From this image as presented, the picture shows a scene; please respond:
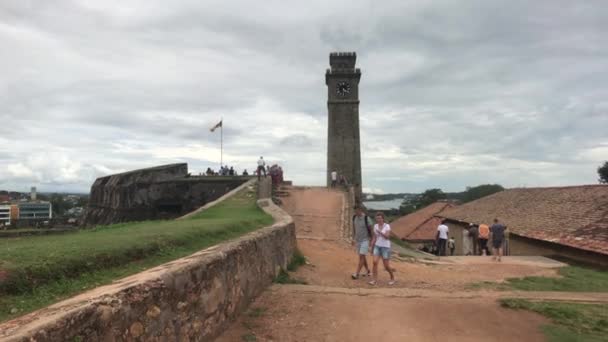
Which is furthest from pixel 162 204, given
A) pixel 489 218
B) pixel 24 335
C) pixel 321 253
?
A: pixel 489 218

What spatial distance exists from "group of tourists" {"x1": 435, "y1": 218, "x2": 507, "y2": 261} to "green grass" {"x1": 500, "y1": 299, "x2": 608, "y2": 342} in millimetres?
7699

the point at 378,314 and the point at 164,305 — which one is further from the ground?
the point at 164,305

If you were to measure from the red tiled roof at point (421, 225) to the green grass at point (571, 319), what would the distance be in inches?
1011

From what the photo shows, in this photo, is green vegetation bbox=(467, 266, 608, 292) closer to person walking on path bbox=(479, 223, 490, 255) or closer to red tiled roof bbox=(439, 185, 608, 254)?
red tiled roof bbox=(439, 185, 608, 254)

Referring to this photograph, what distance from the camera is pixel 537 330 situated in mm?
5320

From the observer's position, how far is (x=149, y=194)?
1473 centimetres

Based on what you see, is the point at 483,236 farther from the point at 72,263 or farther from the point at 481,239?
the point at 72,263

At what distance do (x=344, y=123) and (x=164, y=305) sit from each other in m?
28.3

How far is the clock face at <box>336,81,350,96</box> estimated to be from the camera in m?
31.4

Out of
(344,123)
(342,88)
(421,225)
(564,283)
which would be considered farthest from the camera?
(421,225)

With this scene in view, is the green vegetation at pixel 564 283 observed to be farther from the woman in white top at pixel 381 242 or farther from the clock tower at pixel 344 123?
the clock tower at pixel 344 123

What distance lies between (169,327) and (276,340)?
5.31 feet

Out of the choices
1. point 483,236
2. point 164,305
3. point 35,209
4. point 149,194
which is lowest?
point 483,236

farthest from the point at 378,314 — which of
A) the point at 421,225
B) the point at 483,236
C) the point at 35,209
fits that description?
the point at 421,225
